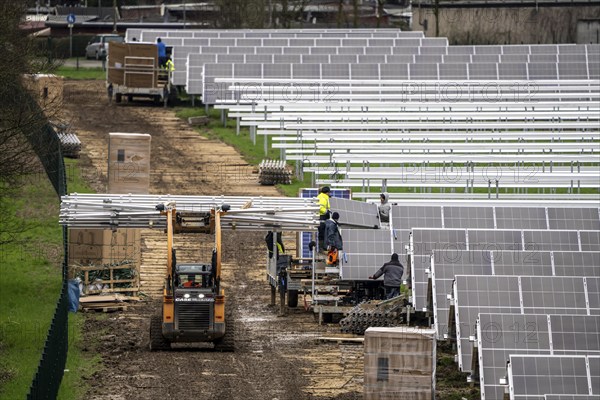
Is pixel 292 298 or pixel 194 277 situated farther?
pixel 292 298

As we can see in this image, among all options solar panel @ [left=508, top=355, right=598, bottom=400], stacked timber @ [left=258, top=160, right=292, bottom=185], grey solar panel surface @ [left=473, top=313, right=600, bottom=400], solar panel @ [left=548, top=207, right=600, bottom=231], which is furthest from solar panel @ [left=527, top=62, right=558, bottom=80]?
solar panel @ [left=508, top=355, right=598, bottom=400]

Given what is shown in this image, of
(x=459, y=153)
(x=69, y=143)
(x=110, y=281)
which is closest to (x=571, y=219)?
(x=110, y=281)

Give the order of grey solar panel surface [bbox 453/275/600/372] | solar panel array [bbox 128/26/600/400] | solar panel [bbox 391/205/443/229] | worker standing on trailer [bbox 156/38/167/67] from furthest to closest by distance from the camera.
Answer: worker standing on trailer [bbox 156/38/167/67] → solar panel [bbox 391/205/443/229] → grey solar panel surface [bbox 453/275/600/372] → solar panel array [bbox 128/26/600/400]

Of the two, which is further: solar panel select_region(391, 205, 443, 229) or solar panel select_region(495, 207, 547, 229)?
solar panel select_region(495, 207, 547, 229)

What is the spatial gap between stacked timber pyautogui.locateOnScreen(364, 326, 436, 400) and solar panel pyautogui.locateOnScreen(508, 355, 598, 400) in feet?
5.39

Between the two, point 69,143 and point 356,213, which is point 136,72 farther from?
point 356,213

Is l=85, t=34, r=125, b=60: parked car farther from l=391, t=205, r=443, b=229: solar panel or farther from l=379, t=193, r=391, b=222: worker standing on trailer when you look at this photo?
l=391, t=205, r=443, b=229: solar panel

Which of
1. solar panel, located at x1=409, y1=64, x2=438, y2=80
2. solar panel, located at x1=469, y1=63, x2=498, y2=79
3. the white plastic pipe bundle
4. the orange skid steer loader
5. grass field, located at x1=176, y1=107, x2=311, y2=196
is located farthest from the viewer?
solar panel, located at x1=469, y1=63, x2=498, y2=79

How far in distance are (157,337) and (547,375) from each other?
790 centimetres

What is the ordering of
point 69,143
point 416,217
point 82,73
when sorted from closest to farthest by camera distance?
point 416,217 < point 69,143 < point 82,73

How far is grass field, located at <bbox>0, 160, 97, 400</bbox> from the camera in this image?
27156mm

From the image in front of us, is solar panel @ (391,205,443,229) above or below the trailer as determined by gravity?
below

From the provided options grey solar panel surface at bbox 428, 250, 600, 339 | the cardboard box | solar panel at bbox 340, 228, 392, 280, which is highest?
the cardboard box

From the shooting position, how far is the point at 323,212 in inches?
A: 1275
